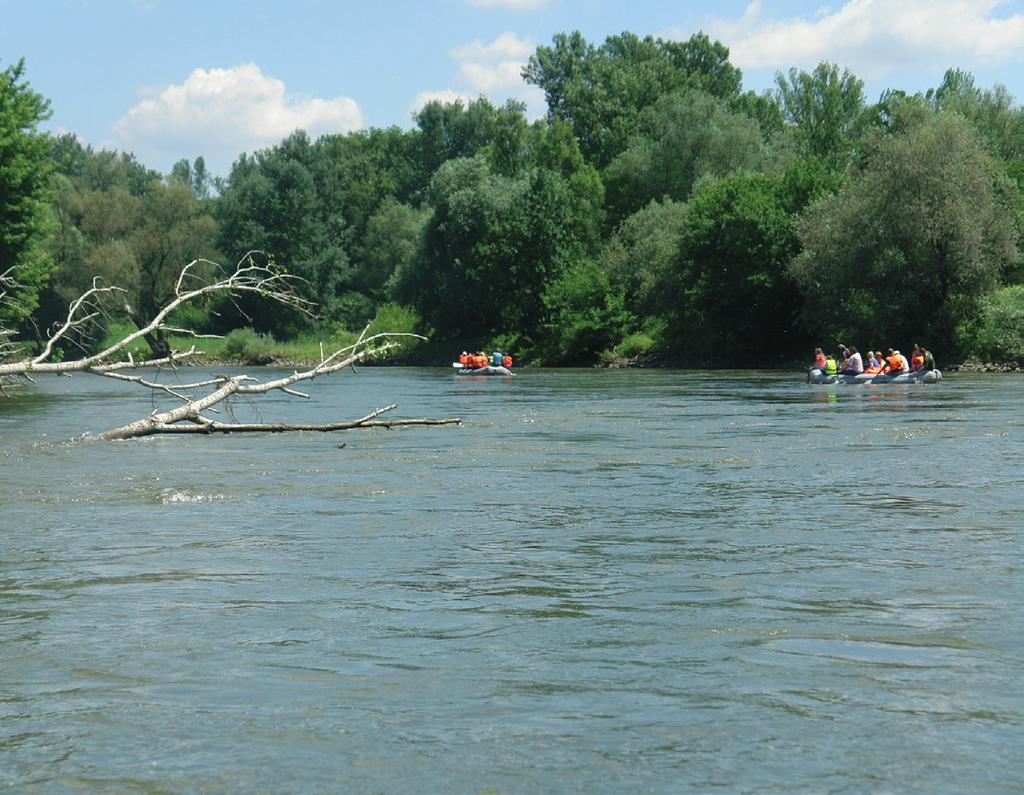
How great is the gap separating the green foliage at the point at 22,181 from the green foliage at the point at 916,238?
2761 centimetres

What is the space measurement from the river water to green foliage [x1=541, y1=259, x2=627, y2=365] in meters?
49.0

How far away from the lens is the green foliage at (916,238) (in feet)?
163

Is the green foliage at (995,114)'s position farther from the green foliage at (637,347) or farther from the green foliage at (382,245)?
the green foliage at (382,245)

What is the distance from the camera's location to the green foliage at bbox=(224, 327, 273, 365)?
77.9 meters

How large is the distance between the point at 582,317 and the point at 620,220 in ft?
51.4

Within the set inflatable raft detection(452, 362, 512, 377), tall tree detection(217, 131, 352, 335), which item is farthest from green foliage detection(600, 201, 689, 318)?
tall tree detection(217, 131, 352, 335)

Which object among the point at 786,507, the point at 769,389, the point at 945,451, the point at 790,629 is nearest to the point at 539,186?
the point at 769,389

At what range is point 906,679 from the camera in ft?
22.1

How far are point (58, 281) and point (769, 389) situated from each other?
5120cm

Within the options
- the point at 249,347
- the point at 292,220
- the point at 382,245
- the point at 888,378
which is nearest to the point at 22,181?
the point at 888,378

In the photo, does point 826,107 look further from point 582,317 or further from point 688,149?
point 582,317

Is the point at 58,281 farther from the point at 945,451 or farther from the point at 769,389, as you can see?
the point at 945,451

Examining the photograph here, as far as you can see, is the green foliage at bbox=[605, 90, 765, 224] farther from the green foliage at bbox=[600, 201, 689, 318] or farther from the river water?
the river water

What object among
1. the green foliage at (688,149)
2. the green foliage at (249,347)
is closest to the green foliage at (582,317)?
the green foliage at (688,149)
